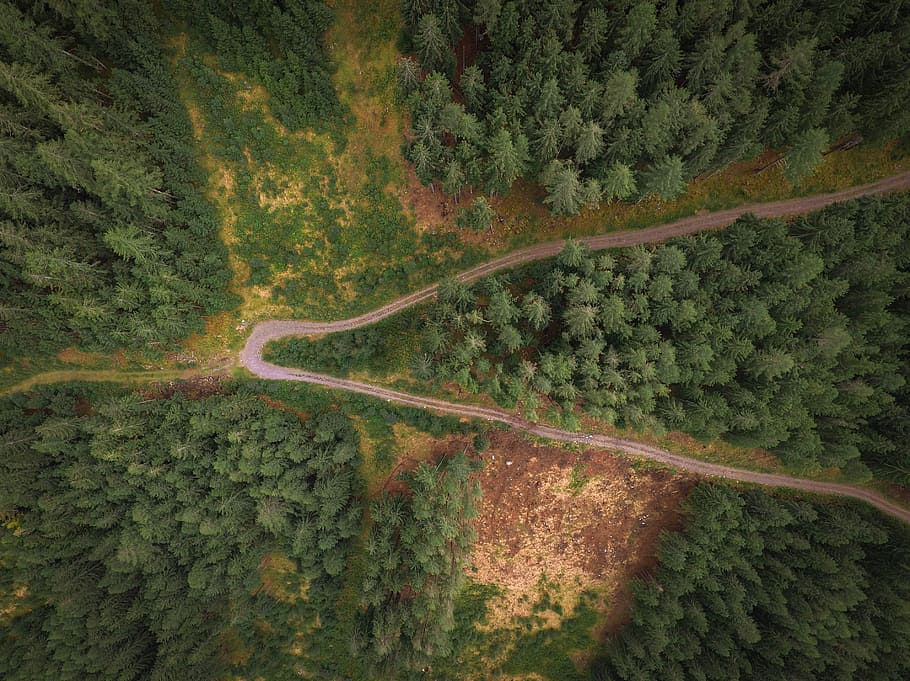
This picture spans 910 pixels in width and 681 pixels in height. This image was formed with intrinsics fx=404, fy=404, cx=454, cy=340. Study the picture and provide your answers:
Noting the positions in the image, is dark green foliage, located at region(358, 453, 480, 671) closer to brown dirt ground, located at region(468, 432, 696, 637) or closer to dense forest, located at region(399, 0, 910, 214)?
brown dirt ground, located at region(468, 432, 696, 637)

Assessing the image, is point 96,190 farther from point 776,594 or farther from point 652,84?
point 776,594

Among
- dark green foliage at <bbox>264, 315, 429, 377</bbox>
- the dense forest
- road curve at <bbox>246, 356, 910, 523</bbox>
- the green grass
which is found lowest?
→ the green grass

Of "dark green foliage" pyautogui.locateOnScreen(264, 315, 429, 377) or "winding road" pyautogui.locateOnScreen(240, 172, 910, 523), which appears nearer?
"winding road" pyautogui.locateOnScreen(240, 172, 910, 523)

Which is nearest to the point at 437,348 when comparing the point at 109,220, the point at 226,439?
the point at 226,439

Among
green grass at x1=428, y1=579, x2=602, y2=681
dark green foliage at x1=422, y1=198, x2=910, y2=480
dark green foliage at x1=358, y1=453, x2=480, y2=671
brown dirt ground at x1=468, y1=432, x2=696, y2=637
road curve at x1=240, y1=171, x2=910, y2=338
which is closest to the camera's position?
dark green foliage at x1=422, y1=198, x2=910, y2=480

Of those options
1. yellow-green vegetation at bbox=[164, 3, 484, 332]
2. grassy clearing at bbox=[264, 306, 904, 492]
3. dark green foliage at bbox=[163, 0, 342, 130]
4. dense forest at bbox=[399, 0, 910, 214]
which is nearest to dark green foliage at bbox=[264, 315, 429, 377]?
grassy clearing at bbox=[264, 306, 904, 492]

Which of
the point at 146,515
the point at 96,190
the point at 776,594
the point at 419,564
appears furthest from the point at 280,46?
the point at 776,594

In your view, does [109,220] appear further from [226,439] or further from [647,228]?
[647,228]
